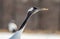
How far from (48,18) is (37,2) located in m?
0.57

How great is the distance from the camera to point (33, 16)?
1005cm

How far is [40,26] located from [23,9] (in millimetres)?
698

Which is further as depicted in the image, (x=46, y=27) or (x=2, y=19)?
(x=2, y=19)

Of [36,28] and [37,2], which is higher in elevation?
[37,2]

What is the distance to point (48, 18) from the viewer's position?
991cm

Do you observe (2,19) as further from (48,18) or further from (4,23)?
(48,18)

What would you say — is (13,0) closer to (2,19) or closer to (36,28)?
(2,19)

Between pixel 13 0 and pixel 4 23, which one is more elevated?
pixel 13 0

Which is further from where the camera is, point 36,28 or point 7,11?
point 7,11

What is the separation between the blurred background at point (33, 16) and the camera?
32.1ft

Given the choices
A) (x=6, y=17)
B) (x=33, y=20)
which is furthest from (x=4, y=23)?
(x=33, y=20)

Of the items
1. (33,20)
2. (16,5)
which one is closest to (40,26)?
(33,20)

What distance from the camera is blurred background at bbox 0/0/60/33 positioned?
979 cm

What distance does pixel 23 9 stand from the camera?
32.7 feet
